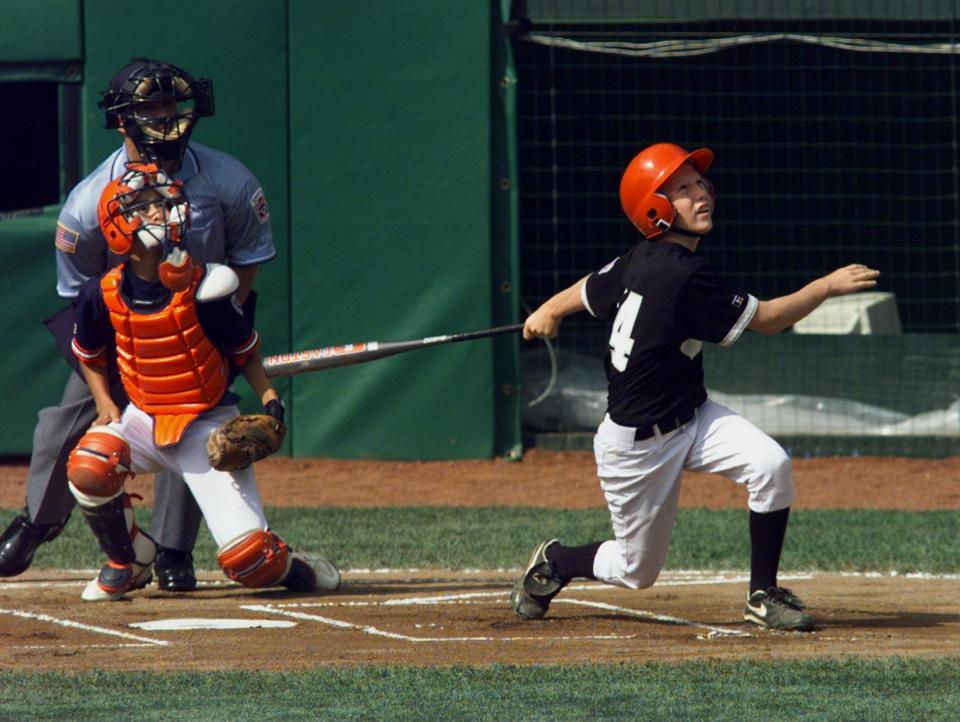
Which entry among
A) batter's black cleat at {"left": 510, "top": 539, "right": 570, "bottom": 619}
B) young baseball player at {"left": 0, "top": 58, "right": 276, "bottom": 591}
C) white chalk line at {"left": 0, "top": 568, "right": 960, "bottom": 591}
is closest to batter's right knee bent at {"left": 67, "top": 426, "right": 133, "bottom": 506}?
young baseball player at {"left": 0, "top": 58, "right": 276, "bottom": 591}

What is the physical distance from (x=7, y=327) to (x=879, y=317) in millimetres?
6038

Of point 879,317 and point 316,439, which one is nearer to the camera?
point 316,439

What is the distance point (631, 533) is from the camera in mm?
5016

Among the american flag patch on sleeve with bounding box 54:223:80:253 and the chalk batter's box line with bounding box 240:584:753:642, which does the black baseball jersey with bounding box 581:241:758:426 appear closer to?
the chalk batter's box line with bounding box 240:584:753:642

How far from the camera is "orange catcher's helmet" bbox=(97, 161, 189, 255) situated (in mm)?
5371

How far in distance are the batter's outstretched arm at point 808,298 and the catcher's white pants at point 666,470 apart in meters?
0.33

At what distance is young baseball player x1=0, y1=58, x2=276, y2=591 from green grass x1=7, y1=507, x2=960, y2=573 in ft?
3.17

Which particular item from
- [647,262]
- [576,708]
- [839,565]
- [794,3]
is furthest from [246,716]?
[794,3]

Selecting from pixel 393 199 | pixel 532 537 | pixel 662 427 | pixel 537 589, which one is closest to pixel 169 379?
pixel 537 589

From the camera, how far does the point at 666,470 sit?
194 inches

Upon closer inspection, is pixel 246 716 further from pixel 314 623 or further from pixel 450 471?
pixel 450 471

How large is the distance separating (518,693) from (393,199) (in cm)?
663

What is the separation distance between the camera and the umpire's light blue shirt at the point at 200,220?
579 cm

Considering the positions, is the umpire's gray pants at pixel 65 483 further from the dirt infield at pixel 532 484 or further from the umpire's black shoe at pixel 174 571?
the dirt infield at pixel 532 484
